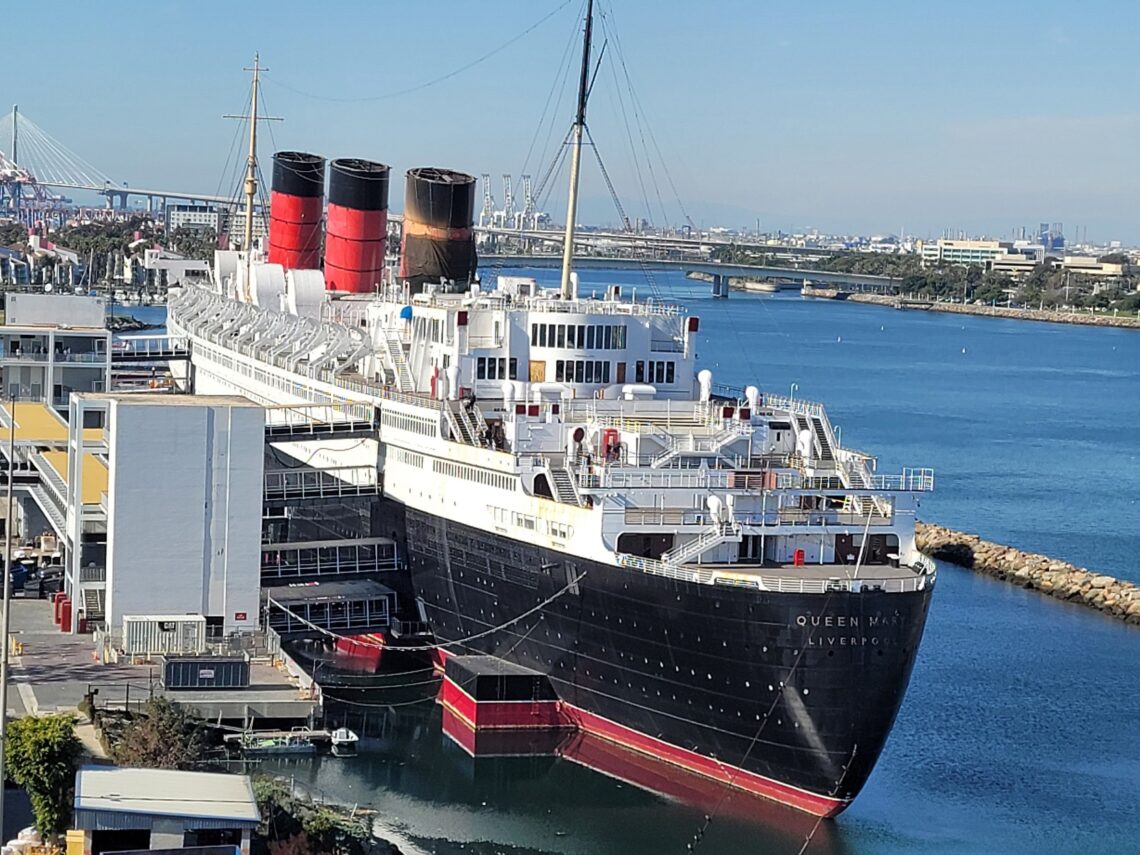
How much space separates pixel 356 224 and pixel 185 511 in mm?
12952

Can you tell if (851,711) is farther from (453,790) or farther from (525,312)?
(525,312)

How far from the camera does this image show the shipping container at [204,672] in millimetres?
22891

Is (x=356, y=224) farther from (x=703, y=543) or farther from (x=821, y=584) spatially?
(x=821, y=584)

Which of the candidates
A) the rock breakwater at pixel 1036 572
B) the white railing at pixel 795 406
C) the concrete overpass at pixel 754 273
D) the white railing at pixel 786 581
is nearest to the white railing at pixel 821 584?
the white railing at pixel 786 581

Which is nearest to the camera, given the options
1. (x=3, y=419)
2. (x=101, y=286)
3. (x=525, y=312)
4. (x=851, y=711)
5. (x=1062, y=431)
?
(x=851, y=711)

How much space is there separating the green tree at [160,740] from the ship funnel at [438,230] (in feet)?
44.6

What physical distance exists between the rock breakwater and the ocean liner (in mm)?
11722

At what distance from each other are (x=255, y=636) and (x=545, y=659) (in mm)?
3940

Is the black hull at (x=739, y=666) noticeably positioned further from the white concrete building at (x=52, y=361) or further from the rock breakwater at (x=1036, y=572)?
the white concrete building at (x=52, y=361)

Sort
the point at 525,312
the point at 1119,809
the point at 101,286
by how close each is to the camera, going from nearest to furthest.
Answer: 1. the point at 1119,809
2. the point at 525,312
3. the point at 101,286

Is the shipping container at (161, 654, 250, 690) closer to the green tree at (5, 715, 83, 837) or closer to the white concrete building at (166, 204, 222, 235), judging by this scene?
the green tree at (5, 715, 83, 837)

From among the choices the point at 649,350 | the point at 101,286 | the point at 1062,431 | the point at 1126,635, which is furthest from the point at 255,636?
the point at 101,286

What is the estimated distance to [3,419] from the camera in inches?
1262

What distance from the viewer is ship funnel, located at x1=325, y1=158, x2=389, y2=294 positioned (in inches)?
1407
